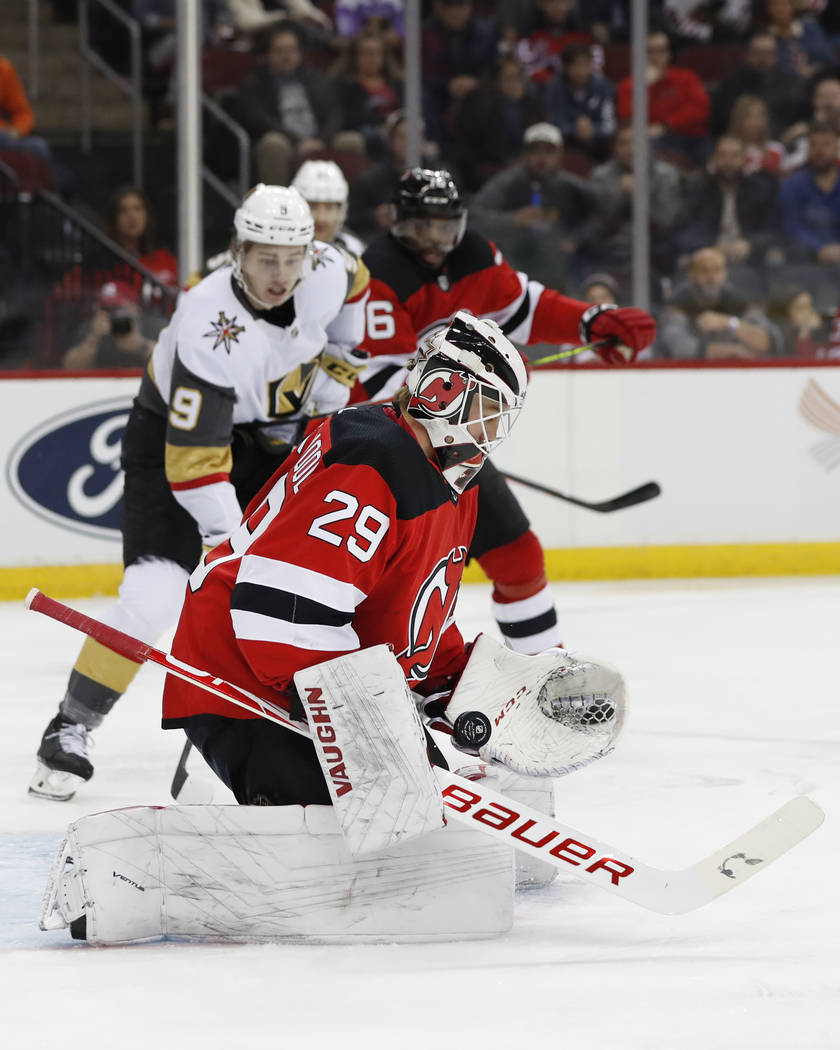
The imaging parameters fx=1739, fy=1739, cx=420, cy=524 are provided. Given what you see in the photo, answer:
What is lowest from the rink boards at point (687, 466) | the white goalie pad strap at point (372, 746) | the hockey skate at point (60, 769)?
the rink boards at point (687, 466)

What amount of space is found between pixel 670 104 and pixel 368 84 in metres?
1.16

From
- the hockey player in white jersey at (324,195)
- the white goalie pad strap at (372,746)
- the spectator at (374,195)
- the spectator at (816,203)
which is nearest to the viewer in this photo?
the white goalie pad strap at (372,746)

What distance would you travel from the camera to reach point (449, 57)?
21.4 feet

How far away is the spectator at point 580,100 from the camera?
6.46 meters

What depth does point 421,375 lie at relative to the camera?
202 centimetres

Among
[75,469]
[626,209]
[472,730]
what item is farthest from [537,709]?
[626,209]

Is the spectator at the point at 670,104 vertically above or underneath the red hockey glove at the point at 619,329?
above

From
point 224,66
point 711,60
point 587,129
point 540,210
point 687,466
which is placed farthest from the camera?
point 711,60

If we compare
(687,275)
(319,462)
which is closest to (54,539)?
(687,275)

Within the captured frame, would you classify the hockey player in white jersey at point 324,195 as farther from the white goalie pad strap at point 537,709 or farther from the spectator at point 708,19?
the spectator at point 708,19

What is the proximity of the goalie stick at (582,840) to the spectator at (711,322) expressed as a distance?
11.7 feet

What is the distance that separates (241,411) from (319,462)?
98cm

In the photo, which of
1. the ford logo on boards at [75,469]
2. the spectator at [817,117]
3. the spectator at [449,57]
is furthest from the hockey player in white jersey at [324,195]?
the spectator at [817,117]

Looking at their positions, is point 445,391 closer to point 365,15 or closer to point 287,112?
point 287,112
